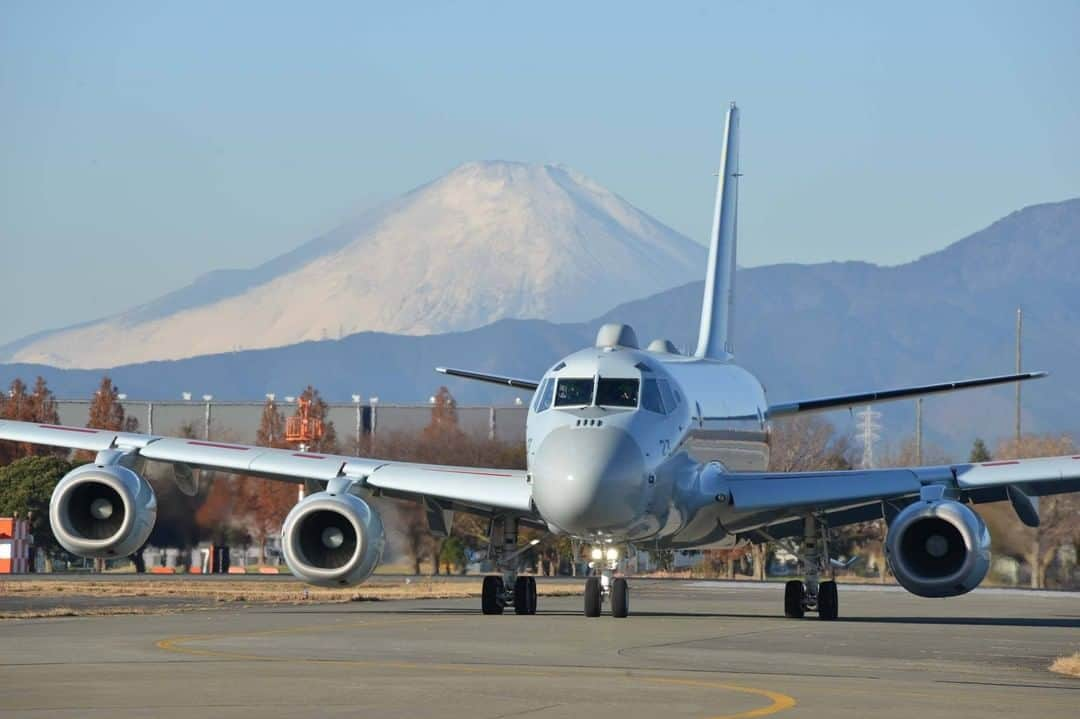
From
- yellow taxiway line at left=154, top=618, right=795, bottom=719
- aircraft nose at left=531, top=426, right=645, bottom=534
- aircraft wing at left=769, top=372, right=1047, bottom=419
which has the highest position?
aircraft wing at left=769, top=372, right=1047, bottom=419

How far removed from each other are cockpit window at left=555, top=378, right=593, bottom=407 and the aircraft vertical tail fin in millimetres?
10194

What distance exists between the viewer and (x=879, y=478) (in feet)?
106

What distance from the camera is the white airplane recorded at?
3081cm

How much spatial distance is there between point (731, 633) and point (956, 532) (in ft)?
14.3

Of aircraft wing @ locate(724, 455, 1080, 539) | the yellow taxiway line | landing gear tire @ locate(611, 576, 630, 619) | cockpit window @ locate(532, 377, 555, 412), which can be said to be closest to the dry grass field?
the yellow taxiway line

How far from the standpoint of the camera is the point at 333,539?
1320 inches

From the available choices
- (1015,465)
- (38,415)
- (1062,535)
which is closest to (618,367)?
(1015,465)

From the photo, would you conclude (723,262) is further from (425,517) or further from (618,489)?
(618,489)

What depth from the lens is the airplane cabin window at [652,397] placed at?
3177 cm

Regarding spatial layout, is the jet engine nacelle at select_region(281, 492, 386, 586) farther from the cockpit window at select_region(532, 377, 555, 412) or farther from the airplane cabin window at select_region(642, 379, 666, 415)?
the airplane cabin window at select_region(642, 379, 666, 415)

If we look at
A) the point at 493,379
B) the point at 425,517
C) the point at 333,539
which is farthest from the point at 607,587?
the point at 425,517

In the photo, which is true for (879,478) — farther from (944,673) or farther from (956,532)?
(944,673)

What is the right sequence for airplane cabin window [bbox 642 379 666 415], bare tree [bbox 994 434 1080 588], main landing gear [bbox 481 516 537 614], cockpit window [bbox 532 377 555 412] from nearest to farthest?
airplane cabin window [bbox 642 379 666 415] < cockpit window [bbox 532 377 555 412] < main landing gear [bbox 481 516 537 614] < bare tree [bbox 994 434 1080 588]

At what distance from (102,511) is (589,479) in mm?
9635
